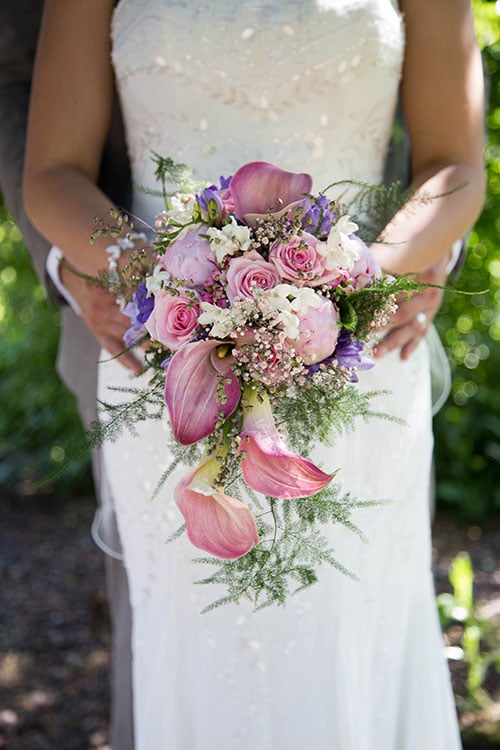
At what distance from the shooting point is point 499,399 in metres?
4.31

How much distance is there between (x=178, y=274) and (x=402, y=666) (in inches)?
51.6

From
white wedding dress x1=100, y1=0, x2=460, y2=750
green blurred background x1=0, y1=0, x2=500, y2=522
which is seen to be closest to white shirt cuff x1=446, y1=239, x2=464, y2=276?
white wedding dress x1=100, y1=0, x2=460, y2=750

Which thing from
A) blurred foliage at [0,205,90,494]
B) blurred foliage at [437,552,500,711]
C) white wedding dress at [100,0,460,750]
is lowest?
blurred foliage at [0,205,90,494]

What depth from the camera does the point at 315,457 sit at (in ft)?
6.52

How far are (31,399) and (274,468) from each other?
3.63 m

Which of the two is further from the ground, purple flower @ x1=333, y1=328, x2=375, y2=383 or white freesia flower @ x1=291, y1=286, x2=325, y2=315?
white freesia flower @ x1=291, y1=286, x2=325, y2=315

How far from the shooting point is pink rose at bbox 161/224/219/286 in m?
1.46

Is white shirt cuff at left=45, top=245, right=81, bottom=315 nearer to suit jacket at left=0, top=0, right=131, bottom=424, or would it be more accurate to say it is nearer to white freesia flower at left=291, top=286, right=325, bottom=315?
suit jacket at left=0, top=0, right=131, bottom=424

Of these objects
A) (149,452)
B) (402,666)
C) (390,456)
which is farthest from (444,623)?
(149,452)

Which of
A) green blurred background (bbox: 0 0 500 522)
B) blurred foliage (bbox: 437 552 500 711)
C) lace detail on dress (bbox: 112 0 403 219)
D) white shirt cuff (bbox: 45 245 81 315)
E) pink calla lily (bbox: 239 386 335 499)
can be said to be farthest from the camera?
green blurred background (bbox: 0 0 500 522)

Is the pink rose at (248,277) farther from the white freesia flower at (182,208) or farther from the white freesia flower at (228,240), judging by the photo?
the white freesia flower at (182,208)

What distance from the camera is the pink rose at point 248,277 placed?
140cm

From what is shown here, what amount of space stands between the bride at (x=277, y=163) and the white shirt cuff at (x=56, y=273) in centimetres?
16

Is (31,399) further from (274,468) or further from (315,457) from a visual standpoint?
(274,468)
